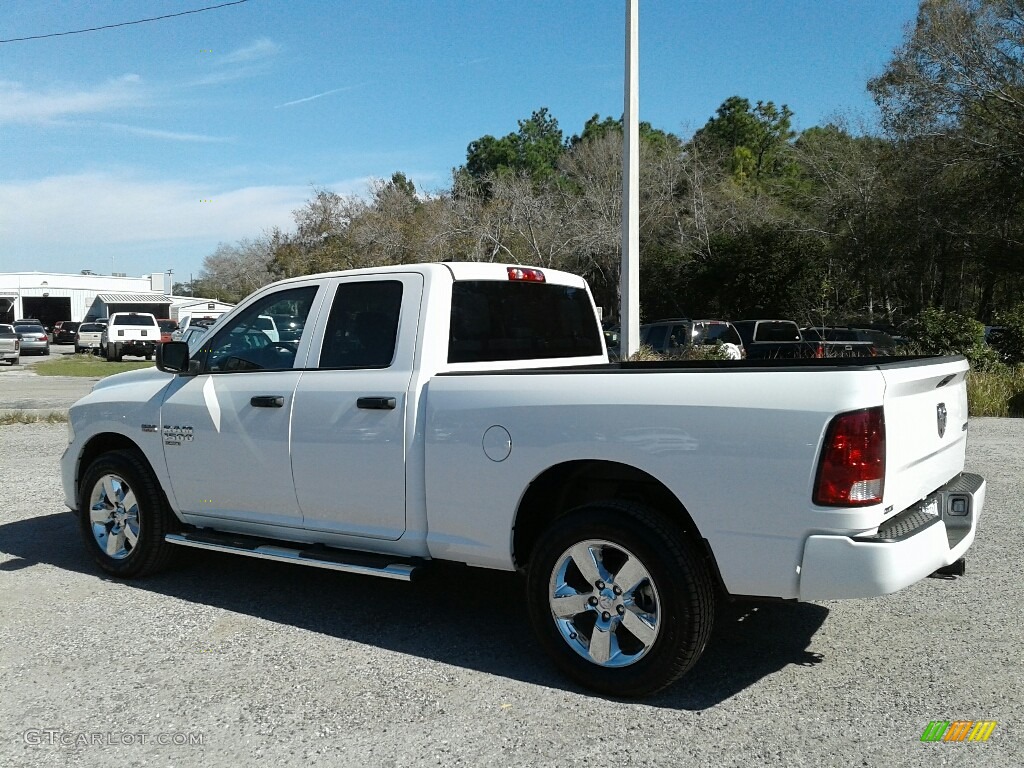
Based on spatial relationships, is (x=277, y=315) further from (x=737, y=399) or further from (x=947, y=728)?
(x=947, y=728)

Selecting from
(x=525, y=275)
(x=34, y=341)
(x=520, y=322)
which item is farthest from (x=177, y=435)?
(x=34, y=341)

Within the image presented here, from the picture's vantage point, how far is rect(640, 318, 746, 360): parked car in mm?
21469

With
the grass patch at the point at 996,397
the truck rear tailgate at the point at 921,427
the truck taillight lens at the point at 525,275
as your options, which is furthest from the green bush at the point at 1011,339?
the truck taillight lens at the point at 525,275

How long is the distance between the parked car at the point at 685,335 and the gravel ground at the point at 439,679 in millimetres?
15081

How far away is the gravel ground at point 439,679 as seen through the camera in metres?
3.85

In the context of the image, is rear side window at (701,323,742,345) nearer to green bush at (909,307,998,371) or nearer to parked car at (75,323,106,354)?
green bush at (909,307,998,371)

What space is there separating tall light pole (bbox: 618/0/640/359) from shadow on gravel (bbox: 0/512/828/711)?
940 cm

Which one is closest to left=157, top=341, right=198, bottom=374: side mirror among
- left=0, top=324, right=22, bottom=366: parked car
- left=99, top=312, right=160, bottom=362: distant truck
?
left=99, top=312, right=160, bottom=362: distant truck

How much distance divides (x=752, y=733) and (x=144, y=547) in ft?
13.1

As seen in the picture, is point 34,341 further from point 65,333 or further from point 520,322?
point 520,322

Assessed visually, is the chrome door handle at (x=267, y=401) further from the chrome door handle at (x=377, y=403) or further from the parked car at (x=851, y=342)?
the parked car at (x=851, y=342)

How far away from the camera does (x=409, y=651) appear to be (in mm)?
4969

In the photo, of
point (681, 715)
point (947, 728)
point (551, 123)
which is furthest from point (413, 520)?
point (551, 123)

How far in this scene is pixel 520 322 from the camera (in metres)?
5.75
